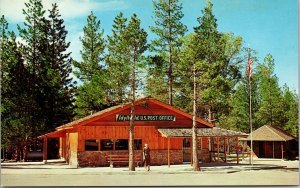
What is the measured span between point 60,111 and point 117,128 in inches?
436

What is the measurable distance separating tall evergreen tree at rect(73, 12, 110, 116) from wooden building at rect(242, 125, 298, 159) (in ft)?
43.5

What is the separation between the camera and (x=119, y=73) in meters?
27.0

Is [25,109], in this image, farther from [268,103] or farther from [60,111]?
[268,103]

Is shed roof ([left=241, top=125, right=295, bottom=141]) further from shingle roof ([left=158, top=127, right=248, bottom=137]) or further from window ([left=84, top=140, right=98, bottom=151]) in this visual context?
window ([left=84, top=140, right=98, bottom=151])

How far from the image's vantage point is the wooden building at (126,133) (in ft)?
81.3

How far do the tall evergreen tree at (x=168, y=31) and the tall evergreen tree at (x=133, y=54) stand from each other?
6394 mm

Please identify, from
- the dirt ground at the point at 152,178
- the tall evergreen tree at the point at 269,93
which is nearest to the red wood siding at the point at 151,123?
the dirt ground at the point at 152,178

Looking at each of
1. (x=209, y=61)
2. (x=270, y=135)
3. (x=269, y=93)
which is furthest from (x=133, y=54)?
(x=269, y=93)

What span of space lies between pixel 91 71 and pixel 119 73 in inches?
508

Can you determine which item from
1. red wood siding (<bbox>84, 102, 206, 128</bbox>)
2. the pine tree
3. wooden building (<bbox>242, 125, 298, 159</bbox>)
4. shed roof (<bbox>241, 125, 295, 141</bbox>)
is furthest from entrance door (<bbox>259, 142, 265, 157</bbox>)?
red wood siding (<bbox>84, 102, 206, 128</bbox>)

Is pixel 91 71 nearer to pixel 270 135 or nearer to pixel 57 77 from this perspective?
pixel 57 77

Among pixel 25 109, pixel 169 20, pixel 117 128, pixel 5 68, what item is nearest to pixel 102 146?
pixel 117 128

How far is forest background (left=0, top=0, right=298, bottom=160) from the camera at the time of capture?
30531 millimetres

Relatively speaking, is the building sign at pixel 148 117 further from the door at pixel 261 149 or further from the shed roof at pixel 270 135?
the door at pixel 261 149
